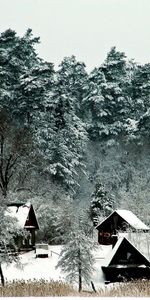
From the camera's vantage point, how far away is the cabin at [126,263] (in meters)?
41.6

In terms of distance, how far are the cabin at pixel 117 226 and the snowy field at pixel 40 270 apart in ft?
16.2

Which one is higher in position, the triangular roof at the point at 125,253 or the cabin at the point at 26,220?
the cabin at the point at 26,220

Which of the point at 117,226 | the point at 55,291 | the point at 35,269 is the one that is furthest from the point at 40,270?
the point at 55,291

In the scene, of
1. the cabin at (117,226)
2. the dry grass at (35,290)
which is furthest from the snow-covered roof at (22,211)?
the dry grass at (35,290)

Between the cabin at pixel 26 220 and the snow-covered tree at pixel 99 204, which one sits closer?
the cabin at pixel 26 220

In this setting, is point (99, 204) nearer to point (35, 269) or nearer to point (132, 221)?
point (132, 221)

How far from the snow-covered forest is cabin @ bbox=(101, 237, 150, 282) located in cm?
801

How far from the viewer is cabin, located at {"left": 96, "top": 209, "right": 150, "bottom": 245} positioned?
5106 cm

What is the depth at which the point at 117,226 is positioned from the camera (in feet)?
181

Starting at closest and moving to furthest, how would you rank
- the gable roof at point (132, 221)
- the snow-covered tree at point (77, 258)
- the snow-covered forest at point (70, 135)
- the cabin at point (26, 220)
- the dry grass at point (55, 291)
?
the dry grass at point (55, 291), the snow-covered tree at point (77, 258), the cabin at point (26, 220), the gable roof at point (132, 221), the snow-covered forest at point (70, 135)

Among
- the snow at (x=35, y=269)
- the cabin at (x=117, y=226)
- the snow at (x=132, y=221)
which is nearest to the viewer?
the snow at (x=35, y=269)

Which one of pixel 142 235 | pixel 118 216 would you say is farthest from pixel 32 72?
pixel 142 235

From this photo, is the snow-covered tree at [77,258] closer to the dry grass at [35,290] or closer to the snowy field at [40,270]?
the snowy field at [40,270]

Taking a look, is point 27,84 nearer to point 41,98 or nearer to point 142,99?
point 41,98
